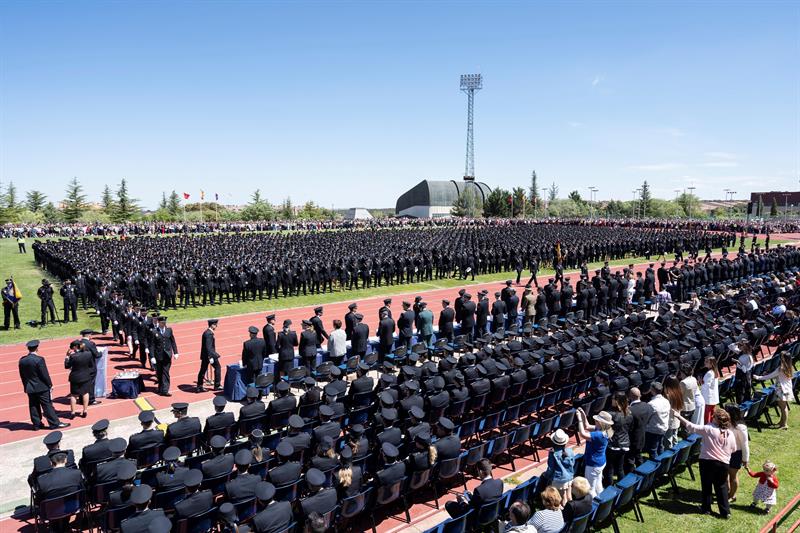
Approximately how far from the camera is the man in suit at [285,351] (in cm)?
1165

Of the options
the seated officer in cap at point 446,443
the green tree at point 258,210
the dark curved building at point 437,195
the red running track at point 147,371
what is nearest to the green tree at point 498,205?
the dark curved building at point 437,195

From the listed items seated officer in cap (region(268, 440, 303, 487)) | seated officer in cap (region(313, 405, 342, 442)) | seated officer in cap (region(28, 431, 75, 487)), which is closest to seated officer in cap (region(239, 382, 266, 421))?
seated officer in cap (region(313, 405, 342, 442))

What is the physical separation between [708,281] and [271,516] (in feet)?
81.5

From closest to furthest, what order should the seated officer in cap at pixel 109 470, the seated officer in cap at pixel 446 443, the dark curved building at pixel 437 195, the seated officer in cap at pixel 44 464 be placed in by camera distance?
the seated officer in cap at pixel 44 464, the seated officer in cap at pixel 109 470, the seated officer in cap at pixel 446 443, the dark curved building at pixel 437 195

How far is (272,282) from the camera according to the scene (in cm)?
2398

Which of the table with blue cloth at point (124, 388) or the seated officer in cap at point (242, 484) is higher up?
the seated officer in cap at point (242, 484)

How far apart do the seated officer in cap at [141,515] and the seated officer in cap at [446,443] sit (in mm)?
3398

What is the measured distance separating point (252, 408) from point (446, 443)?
319 cm

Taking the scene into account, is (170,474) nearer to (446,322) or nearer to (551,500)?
(551,500)

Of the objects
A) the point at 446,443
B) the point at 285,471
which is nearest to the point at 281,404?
the point at 285,471

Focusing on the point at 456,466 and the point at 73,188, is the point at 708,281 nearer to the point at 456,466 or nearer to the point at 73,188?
the point at 456,466

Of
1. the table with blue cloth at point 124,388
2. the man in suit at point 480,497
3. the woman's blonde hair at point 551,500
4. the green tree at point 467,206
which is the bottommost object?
the table with blue cloth at point 124,388

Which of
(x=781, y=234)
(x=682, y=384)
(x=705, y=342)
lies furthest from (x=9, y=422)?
(x=781, y=234)

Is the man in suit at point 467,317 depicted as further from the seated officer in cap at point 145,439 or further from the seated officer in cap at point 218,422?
the seated officer in cap at point 145,439
